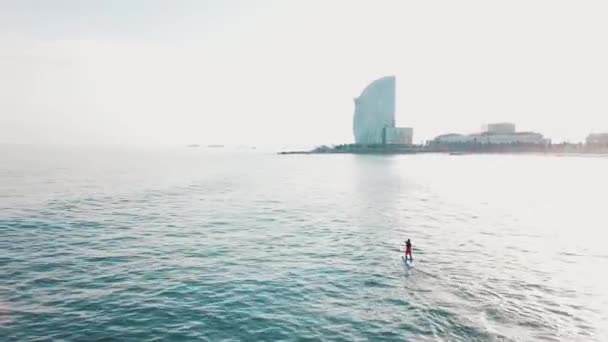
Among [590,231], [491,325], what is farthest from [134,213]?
[590,231]

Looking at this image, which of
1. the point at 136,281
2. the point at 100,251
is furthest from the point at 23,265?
the point at 136,281

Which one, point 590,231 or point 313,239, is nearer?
point 313,239

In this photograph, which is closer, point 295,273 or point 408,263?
point 295,273

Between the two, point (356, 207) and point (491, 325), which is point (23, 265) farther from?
point (356, 207)

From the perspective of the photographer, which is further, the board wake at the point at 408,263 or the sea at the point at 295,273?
the board wake at the point at 408,263

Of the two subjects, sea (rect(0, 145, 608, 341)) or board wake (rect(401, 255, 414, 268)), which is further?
board wake (rect(401, 255, 414, 268))

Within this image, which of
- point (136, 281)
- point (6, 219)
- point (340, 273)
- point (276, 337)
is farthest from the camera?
point (6, 219)

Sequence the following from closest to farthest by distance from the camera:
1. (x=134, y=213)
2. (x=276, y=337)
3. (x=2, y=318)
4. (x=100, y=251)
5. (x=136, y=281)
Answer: (x=276, y=337) < (x=2, y=318) < (x=136, y=281) < (x=100, y=251) < (x=134, y=213)
